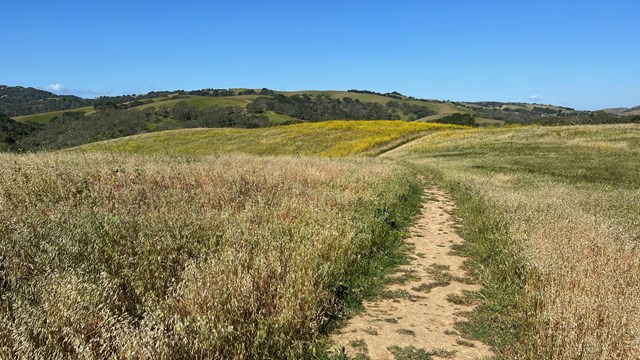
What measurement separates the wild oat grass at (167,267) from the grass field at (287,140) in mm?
38404

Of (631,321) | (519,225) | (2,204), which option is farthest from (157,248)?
(519,225)

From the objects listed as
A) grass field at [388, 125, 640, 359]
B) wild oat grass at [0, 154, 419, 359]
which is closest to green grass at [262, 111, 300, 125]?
grass field at [388, 125, 640, 359]

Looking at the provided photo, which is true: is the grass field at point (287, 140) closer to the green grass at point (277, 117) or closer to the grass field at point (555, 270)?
Result: the grass field at point (555, 270)

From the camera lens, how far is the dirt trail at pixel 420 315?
18.2 feet

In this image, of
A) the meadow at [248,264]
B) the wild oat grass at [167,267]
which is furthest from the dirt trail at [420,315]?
the wild oat grass at [167,267]

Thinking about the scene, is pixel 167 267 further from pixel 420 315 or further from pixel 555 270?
pixel 555 270

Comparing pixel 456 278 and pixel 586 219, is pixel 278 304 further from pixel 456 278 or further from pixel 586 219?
pixel 586 219

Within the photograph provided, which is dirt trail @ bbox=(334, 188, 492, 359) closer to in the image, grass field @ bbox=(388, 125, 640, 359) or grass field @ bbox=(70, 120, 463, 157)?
grass field @ bbox=(388, 125, 640, 359)

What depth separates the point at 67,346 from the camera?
3.82m

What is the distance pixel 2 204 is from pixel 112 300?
5.38m

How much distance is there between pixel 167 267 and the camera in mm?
6020

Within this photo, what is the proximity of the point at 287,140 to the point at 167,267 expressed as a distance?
51752 millimetres

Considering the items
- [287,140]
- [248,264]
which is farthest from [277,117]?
[248,264]

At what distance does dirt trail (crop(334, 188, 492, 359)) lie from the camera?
5.55m
